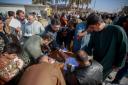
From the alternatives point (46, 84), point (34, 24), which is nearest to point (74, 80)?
point (46, 84)

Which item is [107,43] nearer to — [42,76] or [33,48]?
[33,48]

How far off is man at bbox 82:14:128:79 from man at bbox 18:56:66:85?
127 centimetres

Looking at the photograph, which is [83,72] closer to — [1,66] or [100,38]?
[100,38]

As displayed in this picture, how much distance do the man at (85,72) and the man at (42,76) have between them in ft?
1.58

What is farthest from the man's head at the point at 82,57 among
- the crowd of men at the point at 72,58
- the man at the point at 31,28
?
the man at the point at 31,28

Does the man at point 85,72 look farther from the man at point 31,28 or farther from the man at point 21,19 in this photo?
the man at point 21,19

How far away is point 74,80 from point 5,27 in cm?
501

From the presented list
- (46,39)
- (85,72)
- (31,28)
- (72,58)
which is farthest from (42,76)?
(31,28)

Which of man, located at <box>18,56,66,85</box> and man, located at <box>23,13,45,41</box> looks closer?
man, located at <box>18,56,66,85</box>

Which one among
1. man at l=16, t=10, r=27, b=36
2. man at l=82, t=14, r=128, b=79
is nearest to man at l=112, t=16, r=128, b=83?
man at l=82, t=14, r=128, b=79

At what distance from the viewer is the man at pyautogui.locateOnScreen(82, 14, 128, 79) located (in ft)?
14.3

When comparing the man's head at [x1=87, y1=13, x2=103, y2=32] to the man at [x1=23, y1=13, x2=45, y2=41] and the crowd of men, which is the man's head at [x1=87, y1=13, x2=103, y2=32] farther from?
the man at [x1=23, y1=13, x2=45, y2=41]

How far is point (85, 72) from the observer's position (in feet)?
12.8

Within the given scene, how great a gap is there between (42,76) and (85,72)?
89 cm
